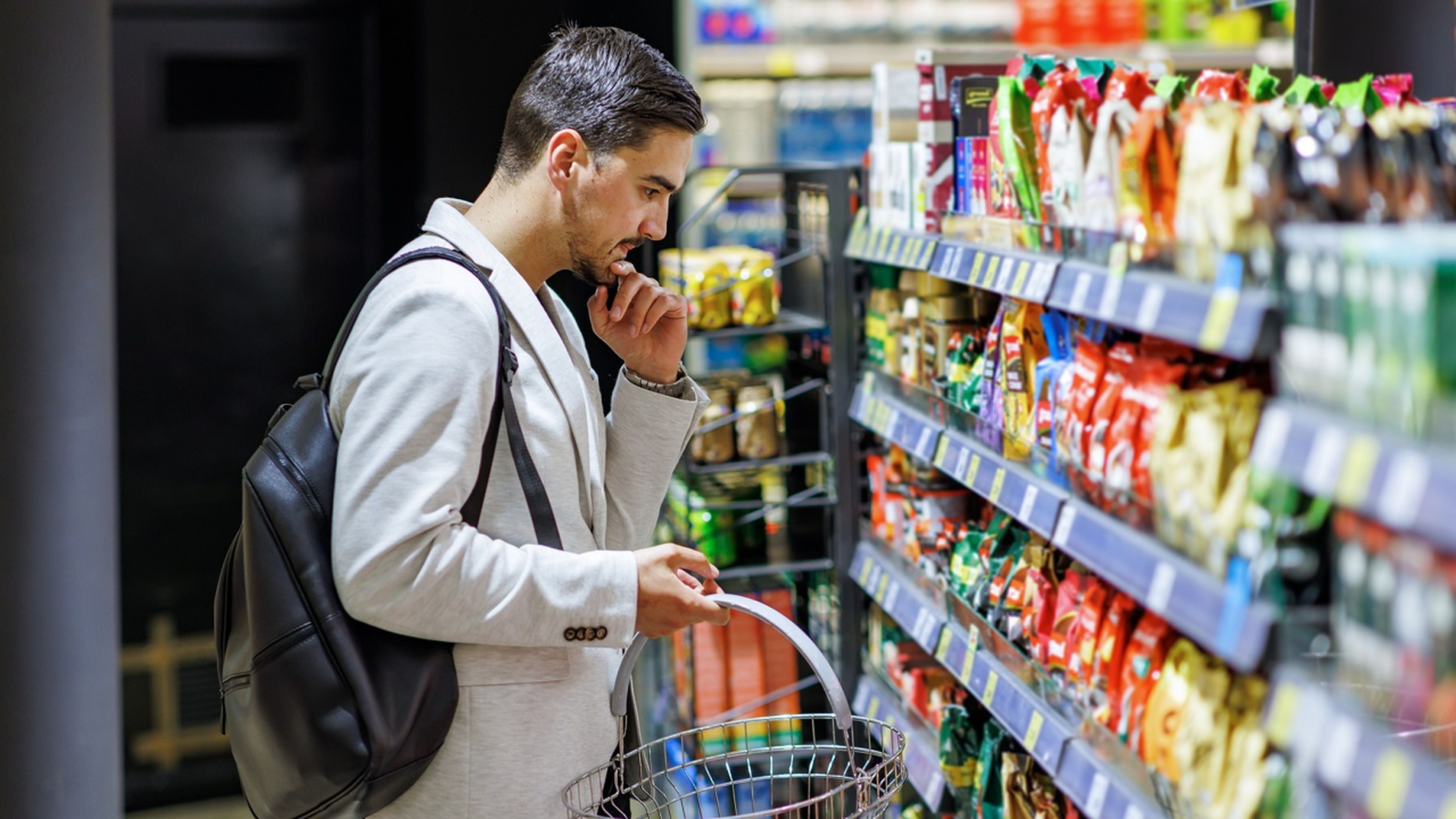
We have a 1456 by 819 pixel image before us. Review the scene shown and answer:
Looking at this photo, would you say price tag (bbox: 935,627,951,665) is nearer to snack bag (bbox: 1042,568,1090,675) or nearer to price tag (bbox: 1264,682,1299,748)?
snack bag (bbox: 1042,568,1090,675)

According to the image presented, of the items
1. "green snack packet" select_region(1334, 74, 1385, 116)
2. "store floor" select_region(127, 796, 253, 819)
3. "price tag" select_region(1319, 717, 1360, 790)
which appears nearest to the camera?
"price tag" select_region(1319, 717, 1360, 790)

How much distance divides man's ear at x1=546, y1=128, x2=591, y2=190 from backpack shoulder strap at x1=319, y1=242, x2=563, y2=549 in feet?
0.53

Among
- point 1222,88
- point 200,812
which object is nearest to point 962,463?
point 1222,88

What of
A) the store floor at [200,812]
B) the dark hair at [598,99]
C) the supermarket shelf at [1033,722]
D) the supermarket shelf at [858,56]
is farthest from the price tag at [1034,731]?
the supermarket shelf at [858,56]

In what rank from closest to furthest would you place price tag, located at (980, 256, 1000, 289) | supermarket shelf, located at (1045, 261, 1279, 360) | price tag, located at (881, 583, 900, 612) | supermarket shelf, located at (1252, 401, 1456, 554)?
1. supermarket shelf, located at (1252, 401, 1456, 554)
2. supermarket shelf, located at (1045, 261, 1279, 360)
3. price tag, located at (980, 256, 1000, 289)
4. price tag, located at (881, 583, 900, 612)

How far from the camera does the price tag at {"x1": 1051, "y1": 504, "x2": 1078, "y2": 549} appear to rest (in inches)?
76.0

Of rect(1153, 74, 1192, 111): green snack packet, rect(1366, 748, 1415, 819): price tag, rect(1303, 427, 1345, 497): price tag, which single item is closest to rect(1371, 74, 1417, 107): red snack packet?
rect(1153, 74, 1192, 111): green snack packet

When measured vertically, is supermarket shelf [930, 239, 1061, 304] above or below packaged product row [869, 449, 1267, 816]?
above

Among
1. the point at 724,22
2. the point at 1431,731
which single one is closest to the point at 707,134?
the point at 724,22

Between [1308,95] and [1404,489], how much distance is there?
3.48 feet

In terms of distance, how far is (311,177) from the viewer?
379 centimetres

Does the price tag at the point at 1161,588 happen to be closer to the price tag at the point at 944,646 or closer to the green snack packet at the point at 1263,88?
the green snack packet at the point at 1263,88

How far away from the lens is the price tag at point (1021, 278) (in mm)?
2113

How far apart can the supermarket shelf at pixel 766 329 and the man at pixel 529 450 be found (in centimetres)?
136
